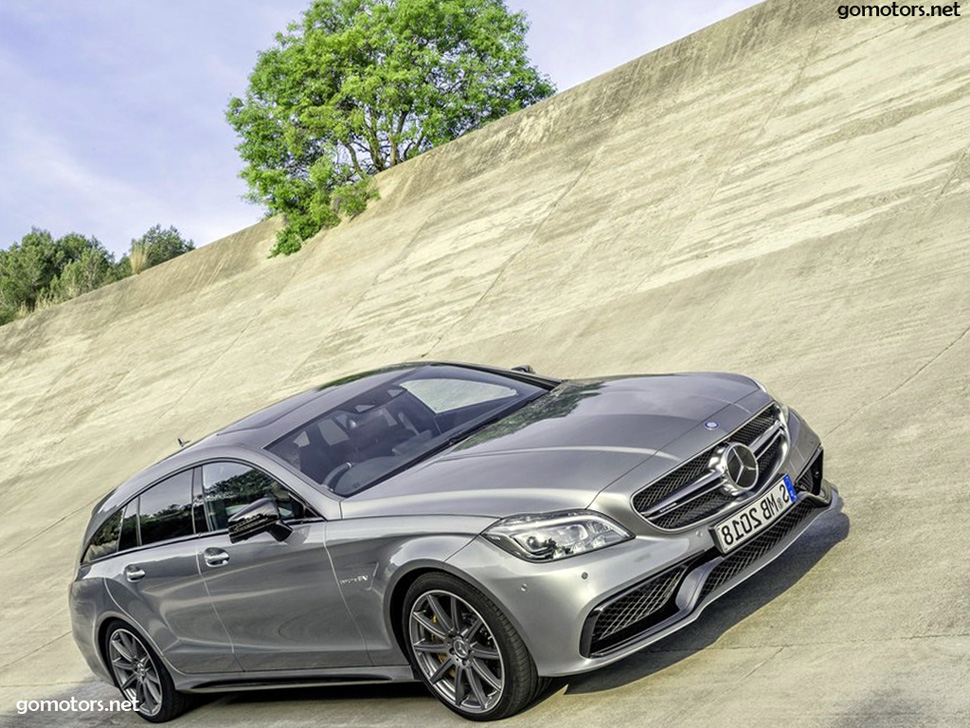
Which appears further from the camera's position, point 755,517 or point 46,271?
point 46,271

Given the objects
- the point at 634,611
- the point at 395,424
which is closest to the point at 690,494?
the point at 634,611

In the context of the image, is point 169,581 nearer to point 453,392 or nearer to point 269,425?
point 269,425

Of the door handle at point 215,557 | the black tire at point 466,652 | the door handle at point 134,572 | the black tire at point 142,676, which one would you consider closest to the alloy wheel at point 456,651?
the black tire at point 466,652

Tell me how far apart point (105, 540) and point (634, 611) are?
3.86 meters

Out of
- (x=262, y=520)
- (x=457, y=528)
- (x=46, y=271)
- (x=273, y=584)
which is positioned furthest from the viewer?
(x=46, y=271)

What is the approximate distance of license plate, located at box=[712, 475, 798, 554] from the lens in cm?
492

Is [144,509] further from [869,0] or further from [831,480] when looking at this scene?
[869,0]

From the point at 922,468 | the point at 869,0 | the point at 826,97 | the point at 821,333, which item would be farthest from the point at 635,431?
the point at 869,0

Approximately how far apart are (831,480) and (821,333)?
3306 millimetres

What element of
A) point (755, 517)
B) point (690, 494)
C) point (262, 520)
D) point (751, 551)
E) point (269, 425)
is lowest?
point (751, 551)

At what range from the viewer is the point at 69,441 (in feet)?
70.6

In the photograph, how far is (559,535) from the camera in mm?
4703

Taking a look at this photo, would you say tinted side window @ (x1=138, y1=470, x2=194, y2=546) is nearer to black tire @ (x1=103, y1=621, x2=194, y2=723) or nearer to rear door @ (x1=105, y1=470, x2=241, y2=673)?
rear door @ (x1=105, y1=470, x2=241, y2=673)

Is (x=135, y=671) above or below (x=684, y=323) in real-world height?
below
